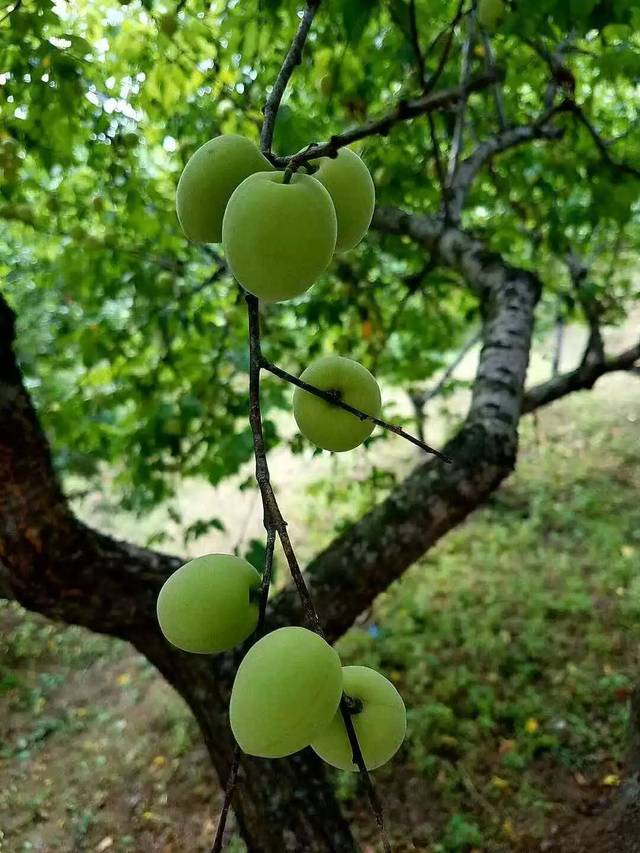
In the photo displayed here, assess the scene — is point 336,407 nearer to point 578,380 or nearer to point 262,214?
point 262,214

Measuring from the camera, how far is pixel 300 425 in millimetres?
986

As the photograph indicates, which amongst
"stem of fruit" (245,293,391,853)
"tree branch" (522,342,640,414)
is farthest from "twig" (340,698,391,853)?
"tree branch" (522,342,640,414)

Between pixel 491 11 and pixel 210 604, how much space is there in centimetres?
195

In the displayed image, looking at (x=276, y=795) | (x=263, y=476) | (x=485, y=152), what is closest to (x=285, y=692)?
(x=263, y=476)

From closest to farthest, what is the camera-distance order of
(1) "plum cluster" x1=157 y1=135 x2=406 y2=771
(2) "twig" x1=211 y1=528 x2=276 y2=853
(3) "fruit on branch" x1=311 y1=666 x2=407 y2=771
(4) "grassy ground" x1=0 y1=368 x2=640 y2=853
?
(2) "twig" x1=211 y1=528 x2=276 y2=853 < (1) "plum cluster" x1=157 y1=135 x2=406 y2=771 < (3) "fruit on branch" x1=311 y1=666 x2=407 y2=771 < (4) "grassy ground" x1=0 y1=368 x2=640 y2=853

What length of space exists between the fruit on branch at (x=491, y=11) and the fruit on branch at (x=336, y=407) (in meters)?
1.56

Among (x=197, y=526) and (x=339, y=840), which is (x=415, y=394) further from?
(x=339, y=840)

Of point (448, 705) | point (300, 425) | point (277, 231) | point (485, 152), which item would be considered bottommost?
point (448, 705)

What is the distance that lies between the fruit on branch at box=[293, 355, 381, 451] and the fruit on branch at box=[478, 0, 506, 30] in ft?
5.13

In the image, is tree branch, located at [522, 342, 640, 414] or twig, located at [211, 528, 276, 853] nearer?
twig, located at [211, 528, 276, 853]

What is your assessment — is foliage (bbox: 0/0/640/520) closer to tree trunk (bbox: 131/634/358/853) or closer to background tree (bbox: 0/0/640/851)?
background tree (bbox: 0/0/640/851)

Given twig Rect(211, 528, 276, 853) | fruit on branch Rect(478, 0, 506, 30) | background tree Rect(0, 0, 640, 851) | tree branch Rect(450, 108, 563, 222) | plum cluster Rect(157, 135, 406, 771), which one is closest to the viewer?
twig Rect(211, 528, 276, 853)

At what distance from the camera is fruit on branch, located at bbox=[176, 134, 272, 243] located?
891 mm

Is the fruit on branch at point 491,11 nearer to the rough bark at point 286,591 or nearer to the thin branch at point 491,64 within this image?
the thin branch at point 491,64
